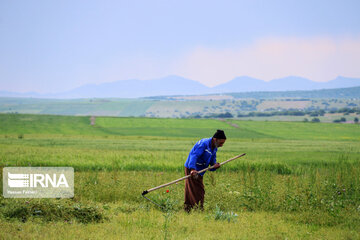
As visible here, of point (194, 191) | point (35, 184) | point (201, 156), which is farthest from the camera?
point (35, 184)

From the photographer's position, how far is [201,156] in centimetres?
1064

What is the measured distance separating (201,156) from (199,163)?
19 centimetres

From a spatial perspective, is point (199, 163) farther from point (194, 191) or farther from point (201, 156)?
point (194, 191)

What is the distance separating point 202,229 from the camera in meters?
9.19

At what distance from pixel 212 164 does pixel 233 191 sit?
267 cm

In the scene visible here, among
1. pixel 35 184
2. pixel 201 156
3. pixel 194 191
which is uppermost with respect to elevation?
pixel 201 156

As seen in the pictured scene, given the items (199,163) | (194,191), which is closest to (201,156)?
(199,163)

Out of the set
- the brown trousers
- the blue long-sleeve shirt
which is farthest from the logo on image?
the blue long-sleeve shirt

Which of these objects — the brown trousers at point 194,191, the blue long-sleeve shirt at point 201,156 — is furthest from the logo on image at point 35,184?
the blue long-sleeve shirt at point 201,156

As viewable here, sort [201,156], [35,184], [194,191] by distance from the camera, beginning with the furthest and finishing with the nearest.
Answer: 1. [35,184]
2. [194,191]
3. [201,156]

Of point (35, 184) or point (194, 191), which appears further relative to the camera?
point (35, 184)

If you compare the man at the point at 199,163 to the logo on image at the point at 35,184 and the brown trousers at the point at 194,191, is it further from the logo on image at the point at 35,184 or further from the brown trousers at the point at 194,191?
the logo on image at the point at 35,184

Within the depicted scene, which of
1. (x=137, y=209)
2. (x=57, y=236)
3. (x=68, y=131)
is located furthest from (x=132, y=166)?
(x=68, y=131)

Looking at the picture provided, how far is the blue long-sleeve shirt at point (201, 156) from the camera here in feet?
34.2
